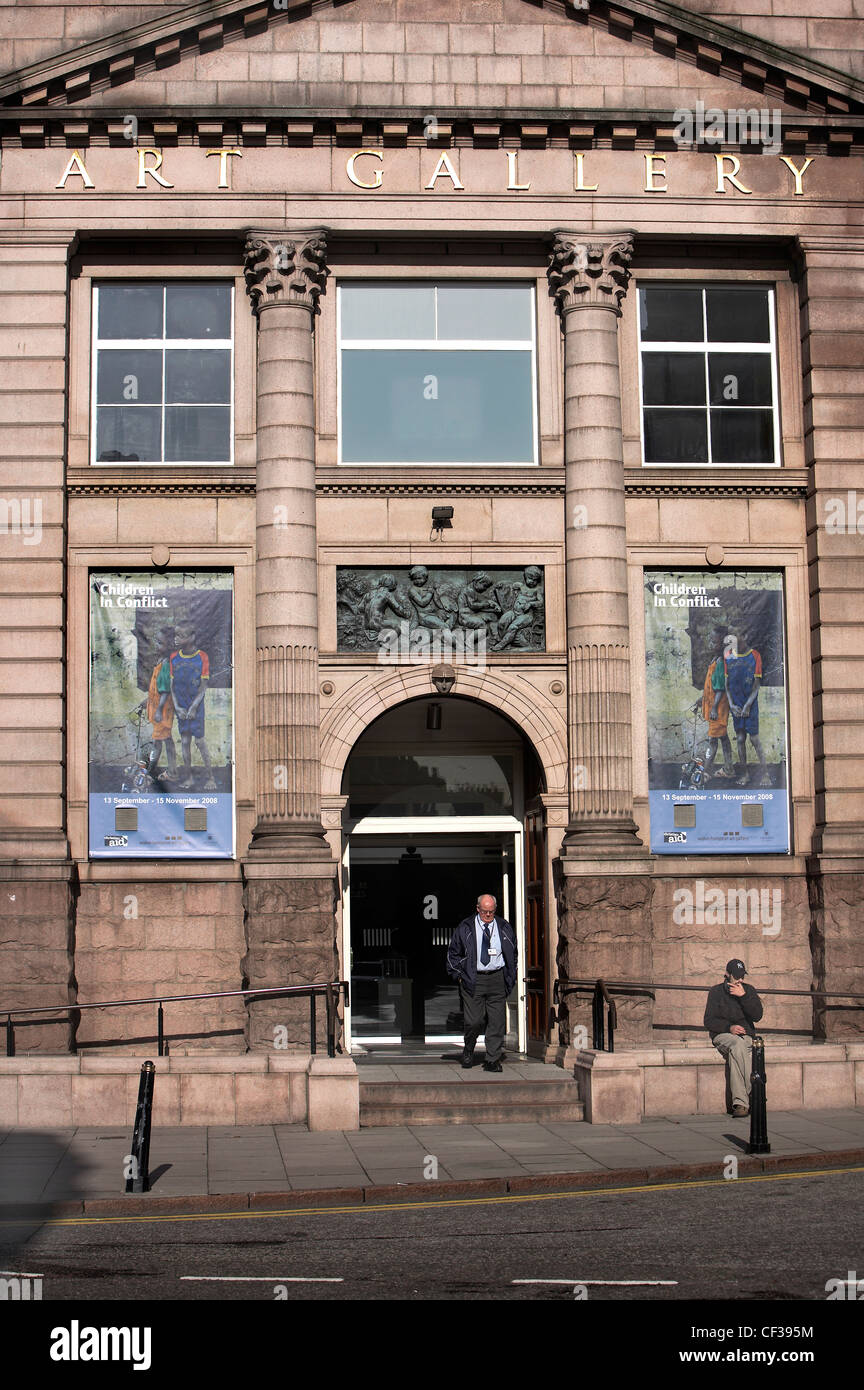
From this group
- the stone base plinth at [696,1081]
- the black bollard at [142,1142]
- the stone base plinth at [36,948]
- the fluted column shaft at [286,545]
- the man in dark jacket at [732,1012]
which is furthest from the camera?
the fluted column shaft at [286,545]

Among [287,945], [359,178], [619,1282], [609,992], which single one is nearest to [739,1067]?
[609,992]

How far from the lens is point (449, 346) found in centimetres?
2503

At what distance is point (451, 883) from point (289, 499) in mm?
6477

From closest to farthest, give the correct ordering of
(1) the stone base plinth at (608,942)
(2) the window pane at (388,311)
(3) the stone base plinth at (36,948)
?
1. (3) the stone base plinth at (36,948)
2. (1) the stone base plinth at (608,942)
3. (2) the window pane at (388,311)

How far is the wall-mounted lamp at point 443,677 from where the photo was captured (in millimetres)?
24297

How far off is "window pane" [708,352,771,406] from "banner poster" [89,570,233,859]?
7.93 meters

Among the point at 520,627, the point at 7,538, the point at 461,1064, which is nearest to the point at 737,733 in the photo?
the point at 520,627

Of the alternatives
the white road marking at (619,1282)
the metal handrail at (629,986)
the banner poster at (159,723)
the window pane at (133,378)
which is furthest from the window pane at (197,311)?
the white road marking at (619,1282)

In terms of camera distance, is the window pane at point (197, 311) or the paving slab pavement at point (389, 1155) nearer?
the paving slab pavement at point (389, 1155)

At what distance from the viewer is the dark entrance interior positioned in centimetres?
2583

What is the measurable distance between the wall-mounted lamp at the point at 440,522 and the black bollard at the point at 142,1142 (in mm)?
10838

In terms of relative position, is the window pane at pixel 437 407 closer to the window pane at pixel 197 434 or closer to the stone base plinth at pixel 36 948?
the window pane at pixel 197 434

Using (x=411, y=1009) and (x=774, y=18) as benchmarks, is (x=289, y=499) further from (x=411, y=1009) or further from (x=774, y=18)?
(x=774, y=18)

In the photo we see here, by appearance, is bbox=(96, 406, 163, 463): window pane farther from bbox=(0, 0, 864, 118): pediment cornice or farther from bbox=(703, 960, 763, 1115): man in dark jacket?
bbox=(703, 960, 763, 1115): man in dark jacket
